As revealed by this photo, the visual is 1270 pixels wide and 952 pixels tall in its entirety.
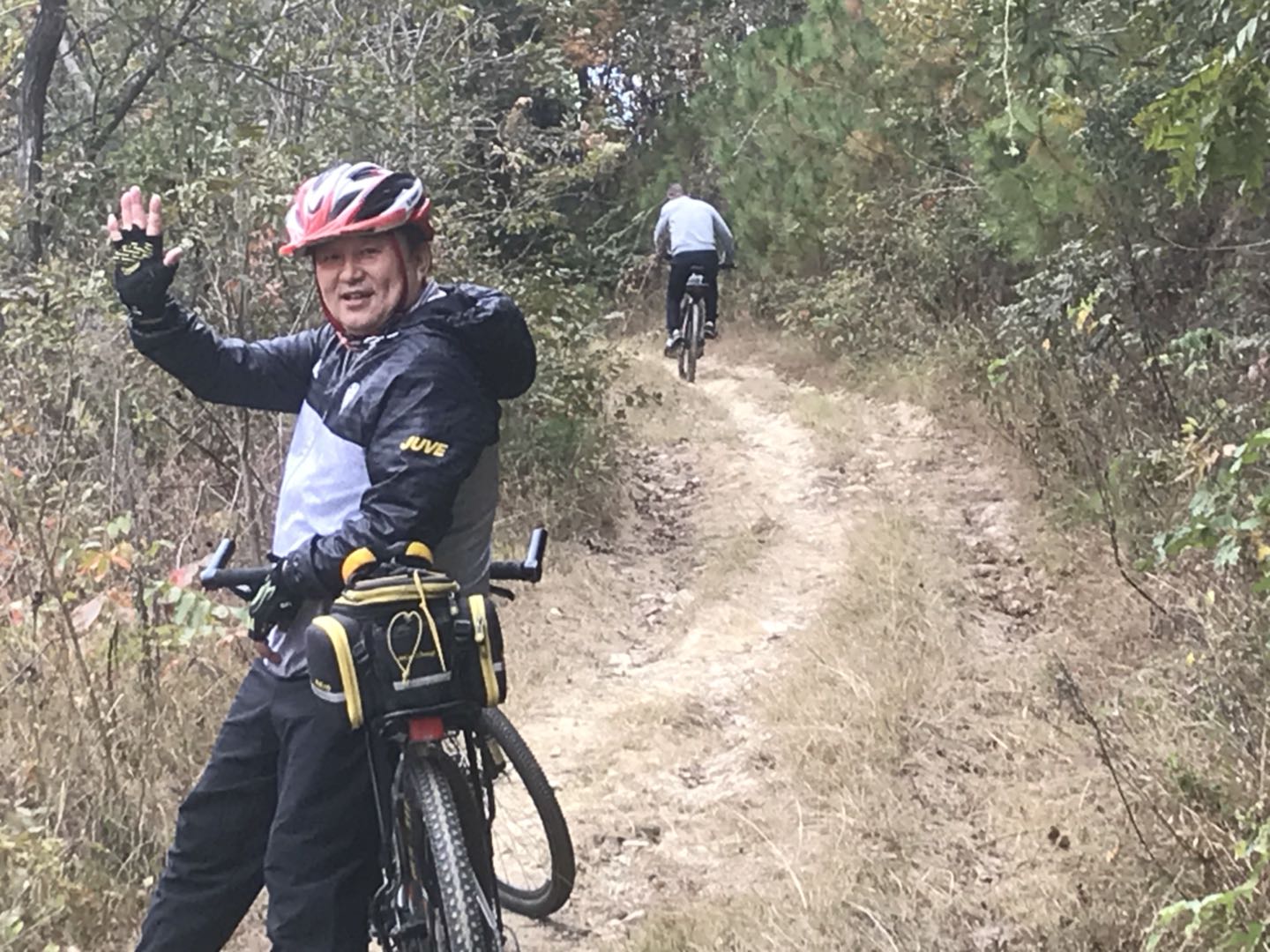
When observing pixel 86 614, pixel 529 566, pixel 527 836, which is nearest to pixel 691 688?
pixel 527 836

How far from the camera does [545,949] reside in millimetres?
3752

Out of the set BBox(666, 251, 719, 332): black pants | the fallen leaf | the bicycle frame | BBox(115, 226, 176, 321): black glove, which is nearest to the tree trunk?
the fallen leaf

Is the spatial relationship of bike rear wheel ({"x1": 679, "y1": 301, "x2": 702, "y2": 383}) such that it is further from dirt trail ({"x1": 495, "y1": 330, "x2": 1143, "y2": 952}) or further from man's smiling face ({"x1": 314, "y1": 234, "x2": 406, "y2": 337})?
man's smiling face ({"x1": 314, "y1": 234, "x2": 406, "y2": 337})

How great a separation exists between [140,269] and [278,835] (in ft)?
4.19

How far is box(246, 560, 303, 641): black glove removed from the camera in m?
2.57

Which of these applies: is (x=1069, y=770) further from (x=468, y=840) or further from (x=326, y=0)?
(x=326, y=0)

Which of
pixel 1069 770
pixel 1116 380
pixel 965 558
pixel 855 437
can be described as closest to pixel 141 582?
→ pixel 1069 770

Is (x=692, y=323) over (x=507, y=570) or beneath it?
over

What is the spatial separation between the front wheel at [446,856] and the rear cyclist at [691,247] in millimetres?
9752

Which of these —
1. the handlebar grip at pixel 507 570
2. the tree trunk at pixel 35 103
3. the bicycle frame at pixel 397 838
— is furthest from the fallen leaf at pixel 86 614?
the tree trunk at pixel 35 103

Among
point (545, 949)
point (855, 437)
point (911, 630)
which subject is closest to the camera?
point (545, 949)

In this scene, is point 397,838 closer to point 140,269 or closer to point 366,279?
point 366,279

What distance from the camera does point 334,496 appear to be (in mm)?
2641

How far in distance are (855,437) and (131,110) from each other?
210 inches
